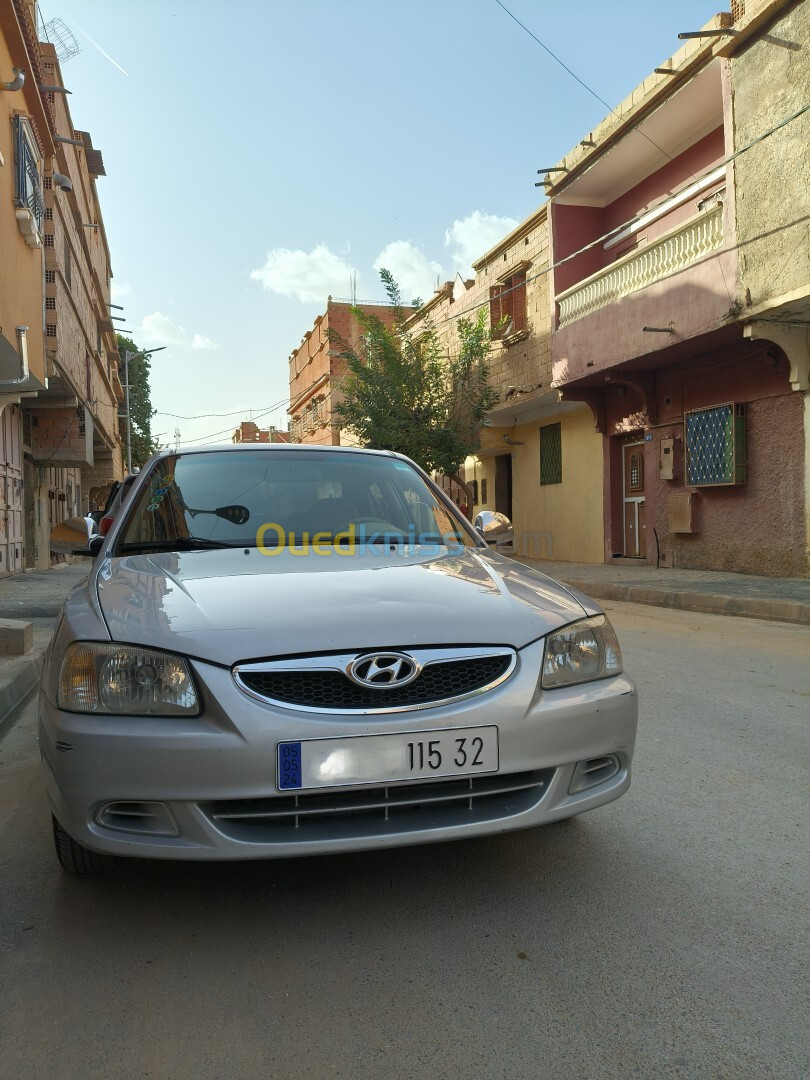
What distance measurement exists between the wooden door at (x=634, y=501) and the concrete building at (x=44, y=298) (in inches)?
428

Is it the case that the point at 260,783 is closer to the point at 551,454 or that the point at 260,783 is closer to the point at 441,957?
the point at 441,957

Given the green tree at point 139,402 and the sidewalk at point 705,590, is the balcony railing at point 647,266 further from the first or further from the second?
the green tree at point 139,402

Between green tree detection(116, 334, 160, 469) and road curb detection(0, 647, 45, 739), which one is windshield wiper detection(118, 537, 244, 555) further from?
green tree detection(116, 334, 160, 469)

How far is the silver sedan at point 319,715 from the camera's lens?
206 centimetres

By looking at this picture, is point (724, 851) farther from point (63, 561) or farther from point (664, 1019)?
point (63, 561)

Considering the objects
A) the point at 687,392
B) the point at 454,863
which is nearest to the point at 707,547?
the point at 687,392

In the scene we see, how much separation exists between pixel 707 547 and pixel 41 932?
43.8 feet

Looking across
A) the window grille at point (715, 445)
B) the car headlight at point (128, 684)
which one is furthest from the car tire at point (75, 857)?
the window grille at point (715, 445)

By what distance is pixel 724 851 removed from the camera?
2697mm

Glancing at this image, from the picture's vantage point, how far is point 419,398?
68.8 feet

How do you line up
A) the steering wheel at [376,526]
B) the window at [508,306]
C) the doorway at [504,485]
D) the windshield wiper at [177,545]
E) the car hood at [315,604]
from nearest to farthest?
the car hood at [315,604] < the windshield wiper at [177,545] < the steering wheel at [376,526] < the window at [508,306] < the doorway at [504,485]

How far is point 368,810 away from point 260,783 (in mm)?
301

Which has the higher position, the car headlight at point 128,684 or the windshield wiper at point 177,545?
the windshield wiper at point 177,545

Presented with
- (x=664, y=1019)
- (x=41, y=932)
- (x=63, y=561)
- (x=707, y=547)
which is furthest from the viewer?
(x=63, y=561)
